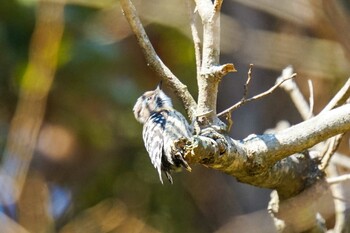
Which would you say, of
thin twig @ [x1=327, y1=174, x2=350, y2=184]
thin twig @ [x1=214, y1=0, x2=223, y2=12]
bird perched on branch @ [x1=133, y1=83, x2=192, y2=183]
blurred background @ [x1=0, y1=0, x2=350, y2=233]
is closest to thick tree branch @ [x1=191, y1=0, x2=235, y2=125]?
thin twig @ [x1=214, y1=0, x2=223, y2=12]

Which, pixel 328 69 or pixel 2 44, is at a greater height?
pixel 328 69

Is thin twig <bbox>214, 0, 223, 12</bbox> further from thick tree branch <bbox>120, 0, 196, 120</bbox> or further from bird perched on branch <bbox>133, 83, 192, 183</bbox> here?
bird perched on branch <bbox>133, 83, 192, 183</bbox>

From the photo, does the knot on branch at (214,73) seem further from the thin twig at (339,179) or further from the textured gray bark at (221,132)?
the thin twig at (339,179)

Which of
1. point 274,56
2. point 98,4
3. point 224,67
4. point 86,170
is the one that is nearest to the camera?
point 224,67

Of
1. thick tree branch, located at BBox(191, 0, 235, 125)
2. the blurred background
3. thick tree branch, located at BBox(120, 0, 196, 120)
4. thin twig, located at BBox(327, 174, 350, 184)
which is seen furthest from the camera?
the blurred background

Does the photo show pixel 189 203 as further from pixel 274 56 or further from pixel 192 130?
pixel 192 130

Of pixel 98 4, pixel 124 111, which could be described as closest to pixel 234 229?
pixel 98 4
